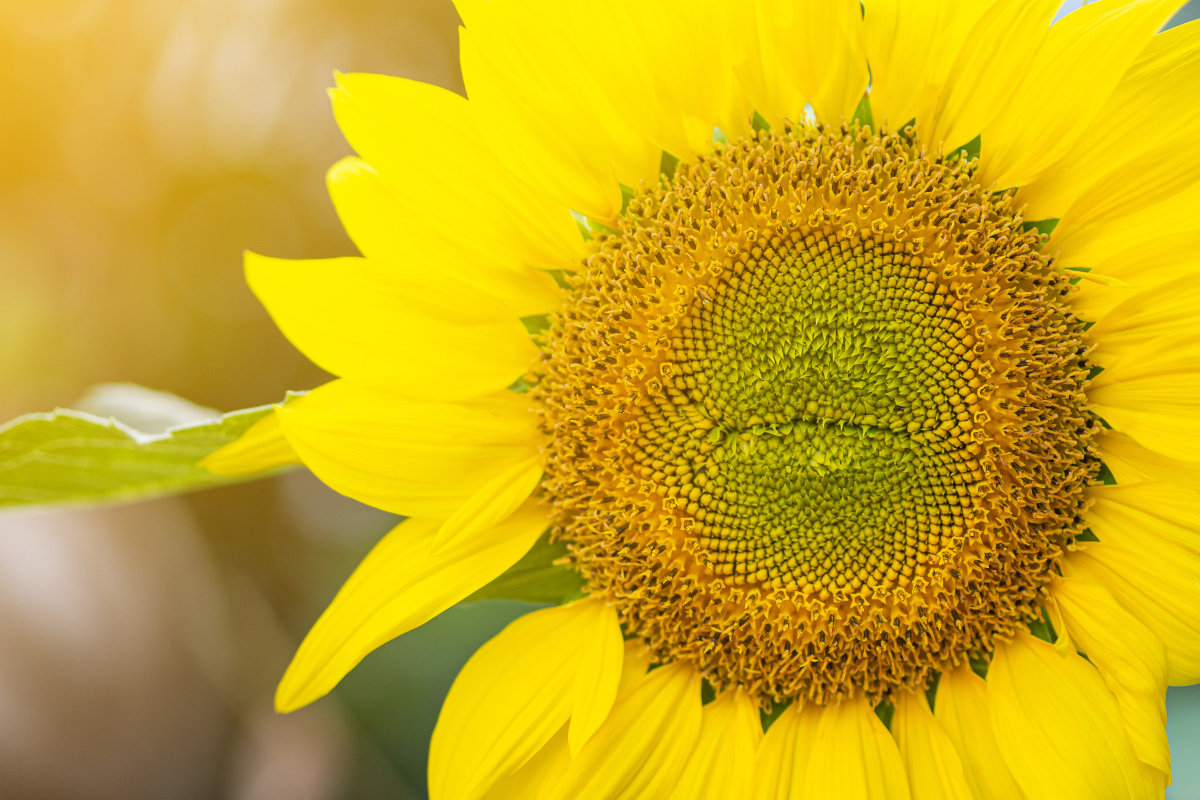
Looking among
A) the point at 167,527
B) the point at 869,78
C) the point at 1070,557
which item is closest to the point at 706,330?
the point at 869,78

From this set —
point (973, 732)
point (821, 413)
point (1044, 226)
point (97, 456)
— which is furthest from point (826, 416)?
point (97, 456)

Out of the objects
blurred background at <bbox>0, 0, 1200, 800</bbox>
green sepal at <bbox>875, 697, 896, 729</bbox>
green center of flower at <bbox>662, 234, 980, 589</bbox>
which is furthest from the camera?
blurred background at <bbox>0, 0, 1200, 800</bbox>

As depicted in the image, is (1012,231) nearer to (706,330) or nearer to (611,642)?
(706,330)

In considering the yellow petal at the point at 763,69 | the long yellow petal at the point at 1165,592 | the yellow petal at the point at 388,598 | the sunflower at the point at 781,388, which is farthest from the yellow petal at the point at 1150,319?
the yellow petal at the point at 388,598

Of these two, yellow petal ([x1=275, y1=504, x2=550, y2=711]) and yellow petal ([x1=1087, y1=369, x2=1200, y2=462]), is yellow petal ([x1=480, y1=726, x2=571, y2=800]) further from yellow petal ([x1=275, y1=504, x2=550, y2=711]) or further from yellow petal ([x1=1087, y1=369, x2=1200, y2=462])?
yellow petal ([x1=1087, y1=369, x2=1200, y2=462])

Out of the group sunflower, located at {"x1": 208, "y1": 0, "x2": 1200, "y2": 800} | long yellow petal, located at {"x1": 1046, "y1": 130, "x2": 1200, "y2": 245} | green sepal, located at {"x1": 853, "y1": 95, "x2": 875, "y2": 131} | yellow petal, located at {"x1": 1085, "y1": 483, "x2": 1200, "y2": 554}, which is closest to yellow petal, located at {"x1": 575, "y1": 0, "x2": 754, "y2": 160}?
sunflower, located at {"x1": 208, "y1": 0, "x2": 1200, "y2": 800}
